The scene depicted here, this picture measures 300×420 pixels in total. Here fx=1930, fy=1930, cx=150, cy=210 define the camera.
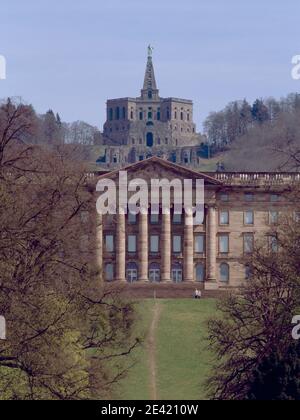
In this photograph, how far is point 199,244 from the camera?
127688mm

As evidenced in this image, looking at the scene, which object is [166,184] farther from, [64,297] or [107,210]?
[64,297]

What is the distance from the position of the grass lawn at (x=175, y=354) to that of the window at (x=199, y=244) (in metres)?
22.9

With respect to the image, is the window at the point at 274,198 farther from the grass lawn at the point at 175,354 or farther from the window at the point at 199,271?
the grass lawn at the point at 175,354

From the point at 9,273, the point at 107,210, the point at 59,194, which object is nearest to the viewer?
the point at 9,273

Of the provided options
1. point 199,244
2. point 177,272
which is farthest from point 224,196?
point 177,272

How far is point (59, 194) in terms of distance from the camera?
162ft

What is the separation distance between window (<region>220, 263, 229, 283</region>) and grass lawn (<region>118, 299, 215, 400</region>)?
2232 centimetres

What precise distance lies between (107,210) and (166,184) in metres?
7.42

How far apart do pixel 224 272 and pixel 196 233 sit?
10.4 feet

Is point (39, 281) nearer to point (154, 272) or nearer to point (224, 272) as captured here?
point (154, 272)

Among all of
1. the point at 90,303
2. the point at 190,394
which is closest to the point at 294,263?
the point at 90,303

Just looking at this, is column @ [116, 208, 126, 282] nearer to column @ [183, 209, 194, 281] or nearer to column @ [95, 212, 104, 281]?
column @ [95, 212, 104, 281]

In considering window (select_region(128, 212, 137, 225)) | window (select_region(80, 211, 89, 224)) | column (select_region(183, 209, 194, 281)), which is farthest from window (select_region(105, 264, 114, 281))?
window (select_region(80, 211, 89, 224))

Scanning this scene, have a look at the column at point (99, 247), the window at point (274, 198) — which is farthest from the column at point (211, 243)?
the column at point (99, 247)
